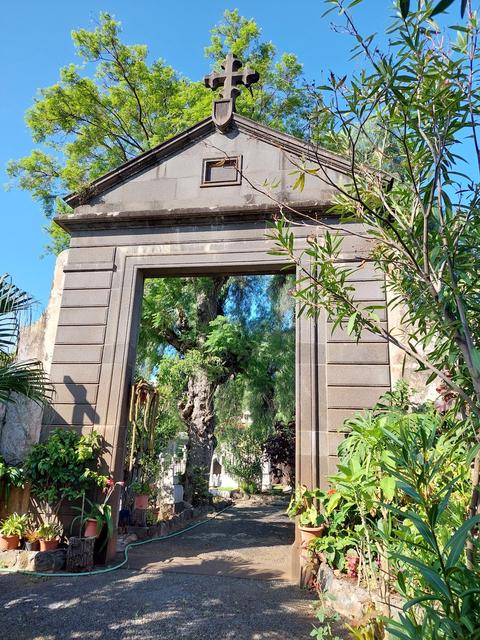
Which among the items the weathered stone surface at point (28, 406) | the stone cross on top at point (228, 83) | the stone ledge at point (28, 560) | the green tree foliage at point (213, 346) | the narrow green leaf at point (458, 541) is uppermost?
the stone cross on top at point (228, 83)

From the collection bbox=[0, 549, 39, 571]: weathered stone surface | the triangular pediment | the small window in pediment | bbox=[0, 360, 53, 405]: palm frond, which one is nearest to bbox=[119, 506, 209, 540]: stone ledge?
bbox=[0, 549, 39, 571]: weathered stone surface

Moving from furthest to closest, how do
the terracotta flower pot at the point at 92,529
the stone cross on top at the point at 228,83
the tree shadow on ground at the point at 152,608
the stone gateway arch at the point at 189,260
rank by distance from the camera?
the stone cross on top at the point at 228,83
the stone gateway arch at the point at 189,260
the terracotta flower pot at the point at 92,529
the tree shadow on ground at the point at 152,608

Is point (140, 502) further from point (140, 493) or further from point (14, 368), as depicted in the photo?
point (14, 368)

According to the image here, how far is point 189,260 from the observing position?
21.7 ft

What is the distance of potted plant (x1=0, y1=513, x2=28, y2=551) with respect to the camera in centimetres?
544

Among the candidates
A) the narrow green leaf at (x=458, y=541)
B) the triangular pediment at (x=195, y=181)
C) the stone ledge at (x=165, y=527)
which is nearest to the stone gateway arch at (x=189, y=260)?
the triangular pediment at (x=195, y=181)

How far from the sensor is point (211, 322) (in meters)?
11.8

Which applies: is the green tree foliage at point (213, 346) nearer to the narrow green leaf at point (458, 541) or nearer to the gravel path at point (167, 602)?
the gravel path at point (167, 602)

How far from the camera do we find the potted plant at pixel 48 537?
5.46 metres

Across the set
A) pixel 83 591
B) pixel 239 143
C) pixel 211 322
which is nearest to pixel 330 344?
pixel 239 143

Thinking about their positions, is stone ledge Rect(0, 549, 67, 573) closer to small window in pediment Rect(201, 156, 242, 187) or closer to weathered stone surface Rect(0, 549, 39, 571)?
weathered stone surface Rect(0, 549, 39, 571)

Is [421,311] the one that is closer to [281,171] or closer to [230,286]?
[281,171]

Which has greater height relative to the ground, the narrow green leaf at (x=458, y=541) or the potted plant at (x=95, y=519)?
the narrow green leaf at (x=458, y=541)

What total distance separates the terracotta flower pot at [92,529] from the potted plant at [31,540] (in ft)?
1.86
